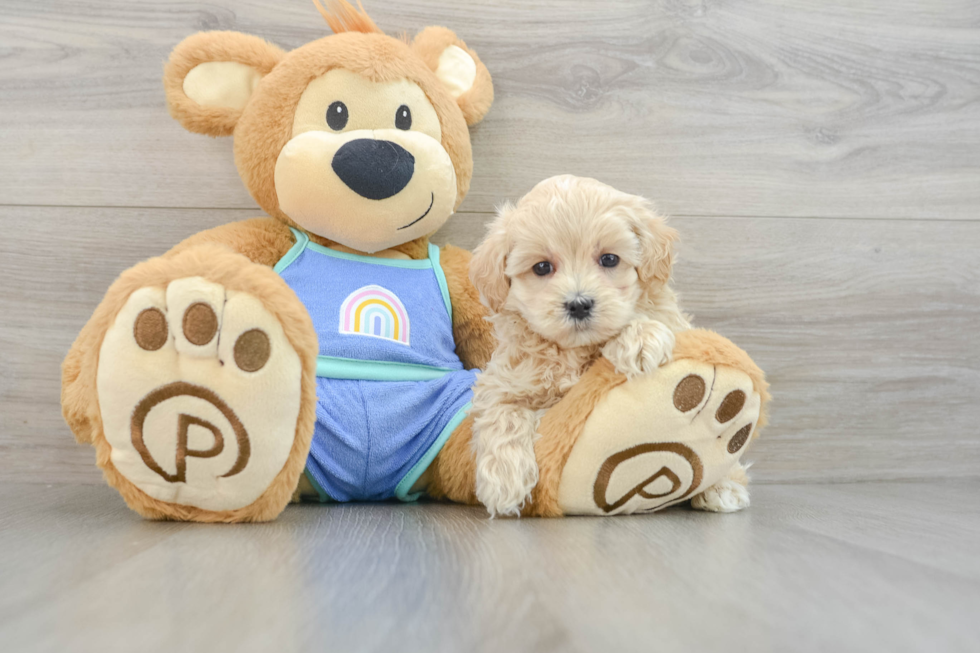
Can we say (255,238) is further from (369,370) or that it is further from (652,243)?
(652,243)

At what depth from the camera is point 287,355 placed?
2.26ft

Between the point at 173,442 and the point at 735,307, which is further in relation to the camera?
the point at 735,307

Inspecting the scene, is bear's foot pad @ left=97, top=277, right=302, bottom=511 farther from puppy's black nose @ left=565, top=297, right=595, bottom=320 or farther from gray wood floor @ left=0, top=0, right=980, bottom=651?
puppy's black nose @ left=565, top=297, right=595, bottom=320

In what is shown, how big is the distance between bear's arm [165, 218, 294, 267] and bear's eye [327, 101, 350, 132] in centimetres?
19

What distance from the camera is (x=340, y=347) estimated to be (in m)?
0.92

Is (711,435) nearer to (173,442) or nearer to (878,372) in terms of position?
(173,442)

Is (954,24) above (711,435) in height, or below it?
above

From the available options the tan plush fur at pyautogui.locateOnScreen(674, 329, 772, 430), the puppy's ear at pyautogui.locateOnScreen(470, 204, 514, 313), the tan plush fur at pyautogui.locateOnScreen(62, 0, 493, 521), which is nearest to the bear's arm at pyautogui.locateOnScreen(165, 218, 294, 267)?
the tan plush fur at pyautogui.locateOnScreen(62, 0, 493, 521)

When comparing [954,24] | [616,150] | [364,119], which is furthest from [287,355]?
[954,24]

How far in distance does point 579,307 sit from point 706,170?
0.62 m

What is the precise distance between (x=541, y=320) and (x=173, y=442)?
1.32ft

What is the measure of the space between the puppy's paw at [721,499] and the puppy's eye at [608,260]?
1.05 ft

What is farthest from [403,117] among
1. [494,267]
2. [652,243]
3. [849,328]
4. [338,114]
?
[849,328]

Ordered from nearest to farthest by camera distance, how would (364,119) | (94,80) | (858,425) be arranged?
(364,119)
(94,80)
(858,425)
